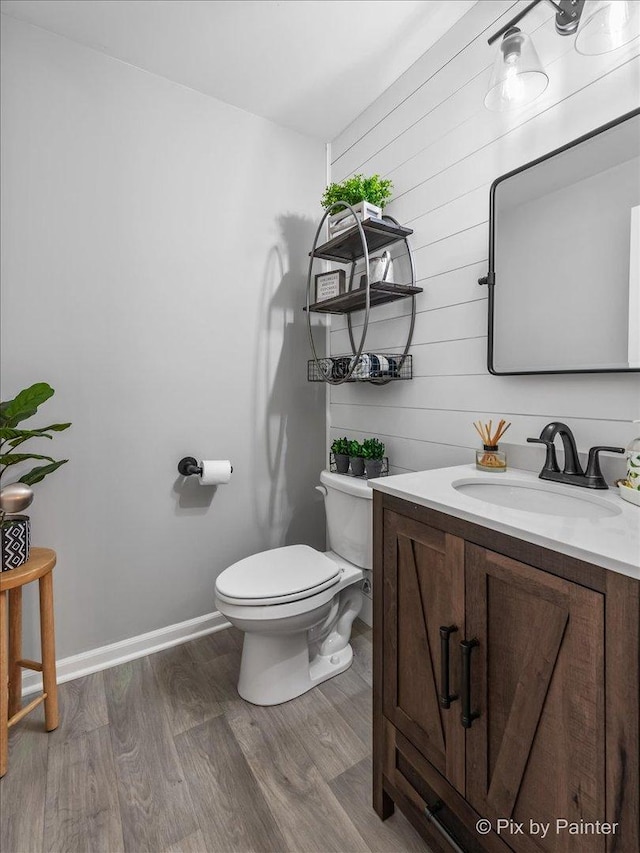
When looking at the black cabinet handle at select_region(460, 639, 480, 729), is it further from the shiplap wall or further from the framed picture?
the framed picture

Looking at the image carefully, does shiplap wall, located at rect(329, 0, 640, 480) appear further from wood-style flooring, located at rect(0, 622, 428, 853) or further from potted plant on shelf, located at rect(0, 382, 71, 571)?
potted plant on shelf, located at rect(0, 382, 71, 571)

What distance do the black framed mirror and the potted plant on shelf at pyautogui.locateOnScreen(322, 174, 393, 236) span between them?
51 cm

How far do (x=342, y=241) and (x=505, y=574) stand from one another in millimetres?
1430

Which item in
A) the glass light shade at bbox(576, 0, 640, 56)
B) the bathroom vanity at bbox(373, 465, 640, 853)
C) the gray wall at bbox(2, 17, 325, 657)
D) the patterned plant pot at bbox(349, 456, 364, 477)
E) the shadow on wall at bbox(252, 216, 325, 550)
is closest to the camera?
the bathroom vanity at bbox(373, 465, 640, 853)

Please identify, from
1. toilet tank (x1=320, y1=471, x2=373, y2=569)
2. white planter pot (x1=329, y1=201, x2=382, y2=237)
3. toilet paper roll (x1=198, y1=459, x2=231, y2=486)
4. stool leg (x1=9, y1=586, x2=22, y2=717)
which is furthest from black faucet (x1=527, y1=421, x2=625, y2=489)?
stool leg (x1=9, y1=586, x2=22, y2=717)

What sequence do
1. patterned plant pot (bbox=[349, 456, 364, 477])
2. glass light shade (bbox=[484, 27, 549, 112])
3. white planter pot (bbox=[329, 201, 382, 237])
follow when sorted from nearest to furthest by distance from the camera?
glass light shade (bbox=[484, 27, 549, 112]) → white planter pot (bbox=[329, 201, 382, 237]) → patterned plant pot (bbox=[349, 456, 364, 477])

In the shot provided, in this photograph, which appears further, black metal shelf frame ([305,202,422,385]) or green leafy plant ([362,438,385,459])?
green leafy plant ([362,438,385,459])

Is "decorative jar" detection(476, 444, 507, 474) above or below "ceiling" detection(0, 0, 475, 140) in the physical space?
below

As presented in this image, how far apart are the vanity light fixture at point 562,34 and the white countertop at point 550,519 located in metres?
1.04

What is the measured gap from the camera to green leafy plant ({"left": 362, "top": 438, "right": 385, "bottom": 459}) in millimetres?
1715

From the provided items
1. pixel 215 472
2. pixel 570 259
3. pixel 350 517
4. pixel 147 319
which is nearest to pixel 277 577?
pixel 350 517

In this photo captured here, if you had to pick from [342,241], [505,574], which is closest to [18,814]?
[505,574]

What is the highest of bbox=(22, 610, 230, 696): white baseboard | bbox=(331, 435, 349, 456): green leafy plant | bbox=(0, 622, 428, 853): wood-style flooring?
bbox=(331, 435, 349, 456): green leafy plant

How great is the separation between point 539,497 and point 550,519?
0.36m
